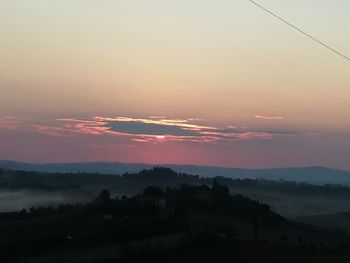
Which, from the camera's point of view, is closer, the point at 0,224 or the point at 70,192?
the point at 0,224

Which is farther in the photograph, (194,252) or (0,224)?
(0,224)

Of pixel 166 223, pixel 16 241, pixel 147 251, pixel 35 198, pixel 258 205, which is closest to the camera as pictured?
pixel 147 251

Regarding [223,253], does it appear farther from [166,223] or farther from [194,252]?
[166,223]

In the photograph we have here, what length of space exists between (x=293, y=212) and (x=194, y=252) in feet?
342

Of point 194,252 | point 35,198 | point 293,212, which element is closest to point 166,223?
point 194,252

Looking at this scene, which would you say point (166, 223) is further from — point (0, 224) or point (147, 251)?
point (0, 224)

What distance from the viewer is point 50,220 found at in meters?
85.2

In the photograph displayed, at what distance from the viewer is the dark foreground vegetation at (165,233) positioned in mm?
46156

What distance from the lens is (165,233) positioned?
6500 cm

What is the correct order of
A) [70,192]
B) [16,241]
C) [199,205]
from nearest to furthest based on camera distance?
[16,241], [199,205], [70,192]

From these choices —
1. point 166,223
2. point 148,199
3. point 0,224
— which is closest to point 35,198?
point 0,224

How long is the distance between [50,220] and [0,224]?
7.39 m

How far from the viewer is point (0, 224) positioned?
86312mm

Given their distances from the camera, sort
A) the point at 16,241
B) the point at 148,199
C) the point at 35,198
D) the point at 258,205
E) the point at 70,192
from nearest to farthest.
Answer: the point at 16,241 < the point at 148,199 < the point at 258,205 < the point at 35,198 < the point at 70,192
